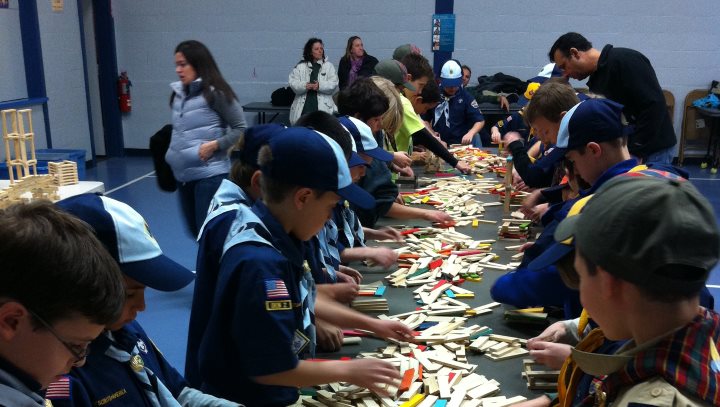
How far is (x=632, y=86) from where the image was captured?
5.04 m

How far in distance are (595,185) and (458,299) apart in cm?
76

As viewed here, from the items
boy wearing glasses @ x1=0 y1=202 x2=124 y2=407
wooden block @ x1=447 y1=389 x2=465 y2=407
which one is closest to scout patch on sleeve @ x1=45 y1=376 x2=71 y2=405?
boy wearing glasses @ x1=0 y1=202 x2=124 y2=407

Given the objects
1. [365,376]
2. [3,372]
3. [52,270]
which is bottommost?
[365,376]

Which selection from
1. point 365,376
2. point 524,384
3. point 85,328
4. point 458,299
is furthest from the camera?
point 458,299

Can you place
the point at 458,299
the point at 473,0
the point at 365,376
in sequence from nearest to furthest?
1. the point at 365,376
2. the point at 458,299
3. the point at 473,0

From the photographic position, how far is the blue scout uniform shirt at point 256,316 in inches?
69.5

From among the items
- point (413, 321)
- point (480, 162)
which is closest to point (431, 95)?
point (480, 162)

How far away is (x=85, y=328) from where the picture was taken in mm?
1312

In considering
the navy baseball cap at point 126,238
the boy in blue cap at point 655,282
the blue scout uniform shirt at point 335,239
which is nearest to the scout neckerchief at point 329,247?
the blue scout uniform shirt at point 335,239

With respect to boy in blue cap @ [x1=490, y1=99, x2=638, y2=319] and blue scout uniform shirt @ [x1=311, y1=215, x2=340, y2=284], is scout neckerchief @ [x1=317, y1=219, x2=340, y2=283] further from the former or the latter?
boy in blue cap @ [x1=490, y1=99, x2=638, y2=319]

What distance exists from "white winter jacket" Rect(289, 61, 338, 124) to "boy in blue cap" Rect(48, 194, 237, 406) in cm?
860

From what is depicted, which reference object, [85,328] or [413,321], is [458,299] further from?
[85,328]

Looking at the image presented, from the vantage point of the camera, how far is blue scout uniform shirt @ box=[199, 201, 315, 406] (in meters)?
1.77

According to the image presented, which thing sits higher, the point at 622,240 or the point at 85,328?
the point at 622,240
